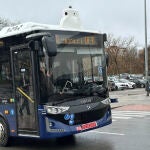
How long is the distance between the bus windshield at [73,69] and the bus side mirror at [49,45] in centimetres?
49

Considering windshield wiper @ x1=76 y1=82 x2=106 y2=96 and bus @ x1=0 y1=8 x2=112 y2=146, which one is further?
windshield wiper @ x1=76 y1=82 x2=106 y2=96

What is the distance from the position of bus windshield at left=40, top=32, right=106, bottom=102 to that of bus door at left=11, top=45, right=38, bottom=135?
38 centimetres

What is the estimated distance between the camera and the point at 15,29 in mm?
10328

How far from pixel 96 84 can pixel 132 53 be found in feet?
241

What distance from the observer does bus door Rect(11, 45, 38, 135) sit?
31.6ft

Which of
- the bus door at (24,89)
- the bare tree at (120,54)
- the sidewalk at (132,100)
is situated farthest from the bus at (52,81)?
the bare tree at (120,54)

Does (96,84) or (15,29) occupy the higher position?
(15,29)

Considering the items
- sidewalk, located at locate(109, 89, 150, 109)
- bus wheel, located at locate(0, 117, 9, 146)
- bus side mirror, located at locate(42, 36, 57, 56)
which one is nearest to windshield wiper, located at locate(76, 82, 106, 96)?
bus side mirror, located at locate(42, 36, 57, 56)

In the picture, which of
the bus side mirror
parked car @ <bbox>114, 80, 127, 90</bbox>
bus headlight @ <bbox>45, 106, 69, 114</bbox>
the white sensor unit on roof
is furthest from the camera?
parked car @ <bbox>114, 80, 127, 90</bbox>

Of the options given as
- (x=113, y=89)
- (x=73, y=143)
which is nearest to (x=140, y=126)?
(x=73, y=143)

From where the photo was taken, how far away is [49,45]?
349 inches

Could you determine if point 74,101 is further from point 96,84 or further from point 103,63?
point 103,63

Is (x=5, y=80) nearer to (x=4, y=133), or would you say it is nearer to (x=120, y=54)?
(x=4, y=133)

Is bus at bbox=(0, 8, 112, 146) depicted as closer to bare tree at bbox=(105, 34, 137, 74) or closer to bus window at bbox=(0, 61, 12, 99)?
bus window at bbox=(0, 61, 12, 99)
